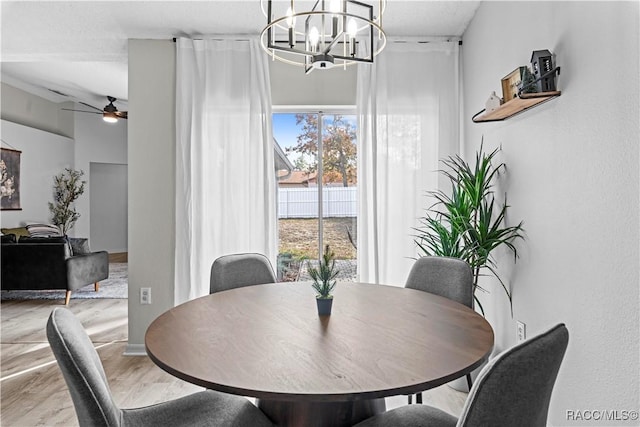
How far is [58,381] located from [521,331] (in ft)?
9.70

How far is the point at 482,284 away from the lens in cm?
300

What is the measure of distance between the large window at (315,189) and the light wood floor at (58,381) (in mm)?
1269

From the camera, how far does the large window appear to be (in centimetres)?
361

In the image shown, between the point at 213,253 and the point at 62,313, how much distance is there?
2.17m

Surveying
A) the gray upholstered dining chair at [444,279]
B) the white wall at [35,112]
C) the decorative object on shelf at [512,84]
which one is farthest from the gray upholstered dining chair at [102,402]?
the white wall at [35,112]

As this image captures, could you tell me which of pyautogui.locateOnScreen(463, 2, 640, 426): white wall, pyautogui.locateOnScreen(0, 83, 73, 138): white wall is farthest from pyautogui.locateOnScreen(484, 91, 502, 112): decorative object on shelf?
pyautogui.locateOnScreen(0, 83, 73, 138): white wall

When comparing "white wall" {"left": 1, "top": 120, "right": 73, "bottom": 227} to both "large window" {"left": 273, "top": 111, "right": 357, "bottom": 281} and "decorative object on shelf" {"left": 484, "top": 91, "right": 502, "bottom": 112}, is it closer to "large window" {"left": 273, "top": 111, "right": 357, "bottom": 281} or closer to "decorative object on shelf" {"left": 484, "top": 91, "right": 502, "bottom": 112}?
"large window" {"left": 273, "top": 111, "right": 357, "bottom": 281}

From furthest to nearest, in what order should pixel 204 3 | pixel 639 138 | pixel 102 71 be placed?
pixel 102 71, pixel 204 3, pixel 639 138

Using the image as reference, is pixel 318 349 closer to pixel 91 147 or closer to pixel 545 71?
pixel 545 71

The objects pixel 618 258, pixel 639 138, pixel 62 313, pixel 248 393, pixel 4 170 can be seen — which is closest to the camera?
pixel 248 393

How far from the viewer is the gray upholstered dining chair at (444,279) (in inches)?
80.4

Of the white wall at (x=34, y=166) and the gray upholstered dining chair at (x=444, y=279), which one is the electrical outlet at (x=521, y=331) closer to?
the gray upholstered dining chair at (x=444, y=279)

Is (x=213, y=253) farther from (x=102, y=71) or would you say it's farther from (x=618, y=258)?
(x=102, y=71)

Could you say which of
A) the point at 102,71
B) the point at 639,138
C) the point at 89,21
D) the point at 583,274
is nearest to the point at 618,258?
the point at 583,274
